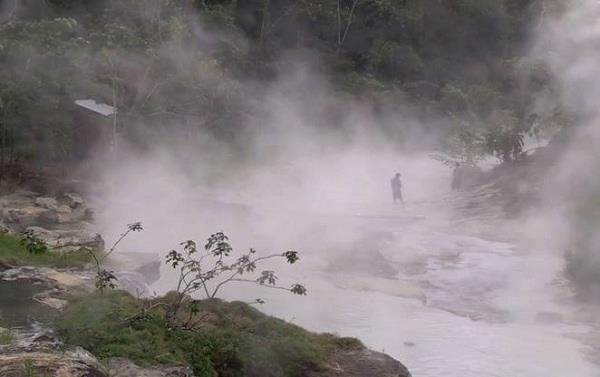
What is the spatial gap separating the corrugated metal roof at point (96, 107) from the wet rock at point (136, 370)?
13.9m

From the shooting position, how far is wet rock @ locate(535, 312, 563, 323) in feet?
33.2

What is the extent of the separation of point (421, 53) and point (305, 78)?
5.97 meters

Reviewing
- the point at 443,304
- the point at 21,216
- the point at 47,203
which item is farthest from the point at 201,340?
the point at 47,203

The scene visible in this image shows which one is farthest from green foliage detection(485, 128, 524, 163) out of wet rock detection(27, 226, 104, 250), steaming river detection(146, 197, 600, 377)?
wet rock detection(27, 226, 104, 250)

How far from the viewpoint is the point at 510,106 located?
30.0 m

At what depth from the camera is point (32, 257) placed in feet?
26.5

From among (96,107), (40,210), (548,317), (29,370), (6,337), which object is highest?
(96,107)

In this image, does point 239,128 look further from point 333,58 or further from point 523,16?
point 523,16

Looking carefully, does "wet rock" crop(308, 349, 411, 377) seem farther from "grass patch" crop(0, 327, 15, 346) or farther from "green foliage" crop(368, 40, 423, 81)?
"green foliage" crop(368, 40, 423, 81)

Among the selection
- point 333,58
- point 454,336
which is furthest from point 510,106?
point 454,336

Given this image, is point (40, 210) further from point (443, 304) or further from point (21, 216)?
point (443, 304)

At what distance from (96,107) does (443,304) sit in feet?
36.0

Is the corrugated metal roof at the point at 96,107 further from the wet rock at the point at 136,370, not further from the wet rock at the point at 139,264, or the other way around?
the wet rock at the point at 136,370

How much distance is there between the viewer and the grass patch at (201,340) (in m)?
5.00
